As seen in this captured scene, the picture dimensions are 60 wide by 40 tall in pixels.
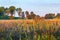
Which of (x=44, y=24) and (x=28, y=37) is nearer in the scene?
(x=28, y=37)

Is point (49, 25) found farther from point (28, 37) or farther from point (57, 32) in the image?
point (28, 37)

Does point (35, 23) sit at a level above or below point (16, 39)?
above

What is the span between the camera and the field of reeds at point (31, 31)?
4.71 meters

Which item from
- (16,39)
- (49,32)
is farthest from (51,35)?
(16,39)

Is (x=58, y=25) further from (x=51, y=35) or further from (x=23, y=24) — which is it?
(x=23, y=24)

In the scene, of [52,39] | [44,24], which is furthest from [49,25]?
[52,39]

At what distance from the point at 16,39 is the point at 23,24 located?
0.48 m

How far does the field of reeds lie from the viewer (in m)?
4.71

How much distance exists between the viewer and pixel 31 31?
4777mm

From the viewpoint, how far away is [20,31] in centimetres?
477

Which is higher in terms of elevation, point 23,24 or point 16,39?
point 23,24

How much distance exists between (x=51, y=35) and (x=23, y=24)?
72cm

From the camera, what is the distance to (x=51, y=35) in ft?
16.1

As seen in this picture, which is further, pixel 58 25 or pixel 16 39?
pixel 58 25
